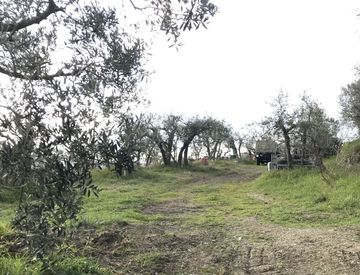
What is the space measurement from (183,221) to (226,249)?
3.01 m

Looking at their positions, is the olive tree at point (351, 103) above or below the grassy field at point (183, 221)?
above

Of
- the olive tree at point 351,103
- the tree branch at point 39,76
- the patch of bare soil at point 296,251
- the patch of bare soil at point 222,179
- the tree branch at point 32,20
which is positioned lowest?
the patch of bare soil at point 296,251

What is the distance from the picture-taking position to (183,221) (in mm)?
10336

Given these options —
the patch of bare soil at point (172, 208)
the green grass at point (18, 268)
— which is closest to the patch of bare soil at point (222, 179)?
the patch of bare soil at point (172, 208)

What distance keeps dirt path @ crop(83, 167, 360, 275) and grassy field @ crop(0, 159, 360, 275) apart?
18 mm

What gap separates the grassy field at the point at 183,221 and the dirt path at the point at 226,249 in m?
0.02

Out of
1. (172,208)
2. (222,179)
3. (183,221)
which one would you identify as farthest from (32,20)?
(222,179)

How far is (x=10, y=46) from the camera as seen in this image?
3.09 meters

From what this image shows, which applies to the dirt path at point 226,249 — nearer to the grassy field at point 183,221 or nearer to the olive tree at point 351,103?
the grassy field at point 183,221

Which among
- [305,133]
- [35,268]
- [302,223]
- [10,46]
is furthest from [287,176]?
[10,46]

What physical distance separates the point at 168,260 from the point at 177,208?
21.4ft

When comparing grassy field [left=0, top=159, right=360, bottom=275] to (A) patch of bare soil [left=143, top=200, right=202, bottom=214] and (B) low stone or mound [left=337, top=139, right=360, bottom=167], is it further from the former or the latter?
(B) low stone or mound [left=337, top=139, right=360, bottom=167]

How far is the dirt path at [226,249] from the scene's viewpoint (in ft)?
20.6

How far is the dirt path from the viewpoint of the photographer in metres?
6.28
